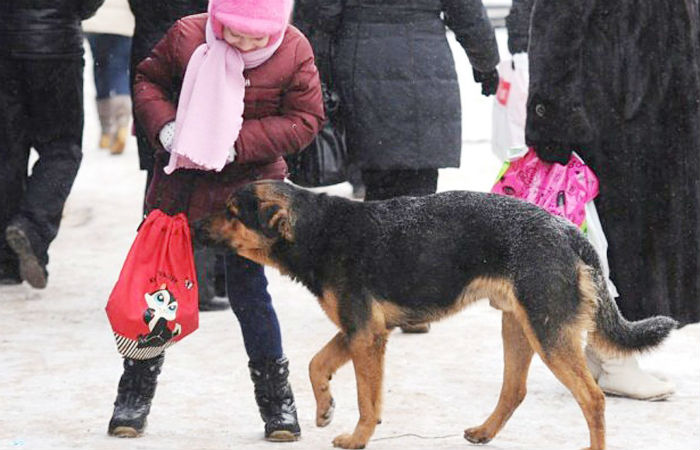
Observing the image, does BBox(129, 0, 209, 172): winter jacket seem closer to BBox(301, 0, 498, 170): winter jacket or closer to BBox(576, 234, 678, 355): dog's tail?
BBox(301, 0, 498, 170): winter jacket

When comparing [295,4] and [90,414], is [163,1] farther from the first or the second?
[90,414]

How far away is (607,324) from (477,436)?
2.12ft

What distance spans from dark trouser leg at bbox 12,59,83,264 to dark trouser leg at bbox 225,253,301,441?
2.80m

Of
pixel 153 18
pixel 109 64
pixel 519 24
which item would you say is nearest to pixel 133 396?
pixel 153 18

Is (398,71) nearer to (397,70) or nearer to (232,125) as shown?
(397,70)

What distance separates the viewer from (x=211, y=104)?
5.21 metres

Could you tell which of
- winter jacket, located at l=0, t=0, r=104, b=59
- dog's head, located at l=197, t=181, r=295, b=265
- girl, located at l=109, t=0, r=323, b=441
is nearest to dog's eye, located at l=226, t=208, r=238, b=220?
dog's head, located at l=197, t=181, r=295, b=265

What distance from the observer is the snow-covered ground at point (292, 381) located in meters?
5.64

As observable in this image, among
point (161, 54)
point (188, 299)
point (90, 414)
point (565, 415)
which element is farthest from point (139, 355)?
point (565, 415)

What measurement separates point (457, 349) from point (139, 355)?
2.25m

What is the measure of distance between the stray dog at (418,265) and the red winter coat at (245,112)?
18cm

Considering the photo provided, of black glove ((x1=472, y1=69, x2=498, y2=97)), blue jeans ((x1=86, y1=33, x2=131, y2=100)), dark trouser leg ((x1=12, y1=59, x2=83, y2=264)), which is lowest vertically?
blue jeans ((x1=86, y1=33, x2=131, y2=100))

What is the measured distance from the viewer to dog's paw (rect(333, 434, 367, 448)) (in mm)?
5348

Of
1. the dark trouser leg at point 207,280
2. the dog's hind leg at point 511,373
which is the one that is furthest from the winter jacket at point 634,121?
the dark trouser leg at point 207,280
